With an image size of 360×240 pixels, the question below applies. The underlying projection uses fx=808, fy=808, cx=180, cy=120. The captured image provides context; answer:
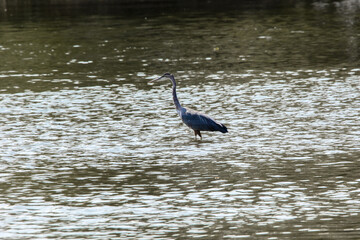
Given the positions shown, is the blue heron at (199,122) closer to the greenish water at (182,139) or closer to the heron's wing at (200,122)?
the heron's wing at (200,122)

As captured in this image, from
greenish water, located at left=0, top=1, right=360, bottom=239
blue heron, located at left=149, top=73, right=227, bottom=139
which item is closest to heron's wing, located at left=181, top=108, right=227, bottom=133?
blue heron, located at left=149, top=73, right=227, bottom=139

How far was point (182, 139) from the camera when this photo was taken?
909 inches

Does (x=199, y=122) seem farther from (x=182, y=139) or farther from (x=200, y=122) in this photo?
(x=182, y=139)

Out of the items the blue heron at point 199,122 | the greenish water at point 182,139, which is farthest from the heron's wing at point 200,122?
the greenish water at point 182,139

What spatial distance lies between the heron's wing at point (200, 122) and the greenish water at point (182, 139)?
0.42 meters

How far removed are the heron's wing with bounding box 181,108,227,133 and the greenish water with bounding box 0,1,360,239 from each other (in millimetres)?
418

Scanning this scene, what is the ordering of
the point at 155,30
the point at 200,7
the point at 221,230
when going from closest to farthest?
the point at 221,230
the point at 155,30
the point at 200,7

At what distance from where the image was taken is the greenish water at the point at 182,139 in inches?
604

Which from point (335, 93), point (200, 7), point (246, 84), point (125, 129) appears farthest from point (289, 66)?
point (200, 7)

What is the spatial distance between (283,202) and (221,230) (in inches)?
83.2

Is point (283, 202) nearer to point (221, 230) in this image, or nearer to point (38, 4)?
point (221, 230)

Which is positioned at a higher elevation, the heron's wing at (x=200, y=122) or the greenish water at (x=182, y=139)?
the heron's wing at (x=200, y=122)

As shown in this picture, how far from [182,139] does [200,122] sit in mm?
709

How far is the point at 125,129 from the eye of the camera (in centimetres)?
2448
